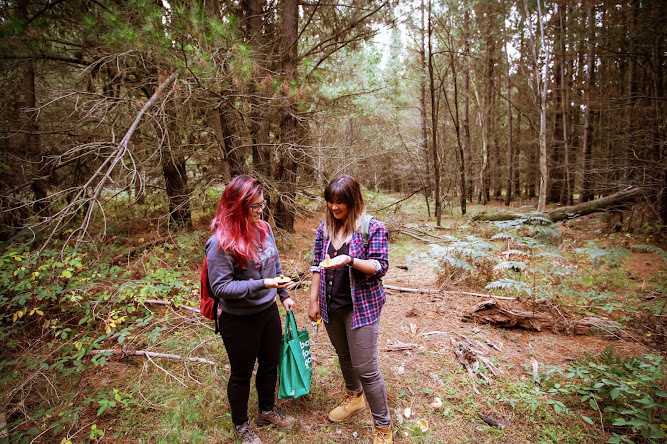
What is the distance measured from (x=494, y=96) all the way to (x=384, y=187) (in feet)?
44.7

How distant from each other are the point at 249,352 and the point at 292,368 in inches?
17.0

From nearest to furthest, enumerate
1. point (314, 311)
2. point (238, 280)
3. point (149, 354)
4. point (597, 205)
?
point (238, 280) → point (314, 311) → point (149, 354) → point (597, 205)

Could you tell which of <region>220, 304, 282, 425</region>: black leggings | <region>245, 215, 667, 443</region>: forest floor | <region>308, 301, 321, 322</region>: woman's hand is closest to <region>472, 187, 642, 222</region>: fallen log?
<region>245, 215, 667, 443</region>: forest floor

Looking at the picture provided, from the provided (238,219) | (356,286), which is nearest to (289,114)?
(238,219)

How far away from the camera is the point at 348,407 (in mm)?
2471

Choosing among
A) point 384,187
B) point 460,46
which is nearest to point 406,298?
point 460,46

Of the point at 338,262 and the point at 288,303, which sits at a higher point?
the point at 338,262

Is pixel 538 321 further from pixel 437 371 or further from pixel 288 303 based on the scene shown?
pixel 288 303

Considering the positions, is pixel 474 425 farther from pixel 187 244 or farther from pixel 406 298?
pixel 187 244

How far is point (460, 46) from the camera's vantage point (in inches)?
474

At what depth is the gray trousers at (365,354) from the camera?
2.03 meters

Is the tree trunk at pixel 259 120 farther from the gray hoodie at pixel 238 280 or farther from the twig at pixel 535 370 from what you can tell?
the twig at pixel 535 370

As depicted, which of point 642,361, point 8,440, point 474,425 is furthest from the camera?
point 642,361

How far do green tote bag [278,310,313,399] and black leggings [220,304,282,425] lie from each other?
7 centimetres
